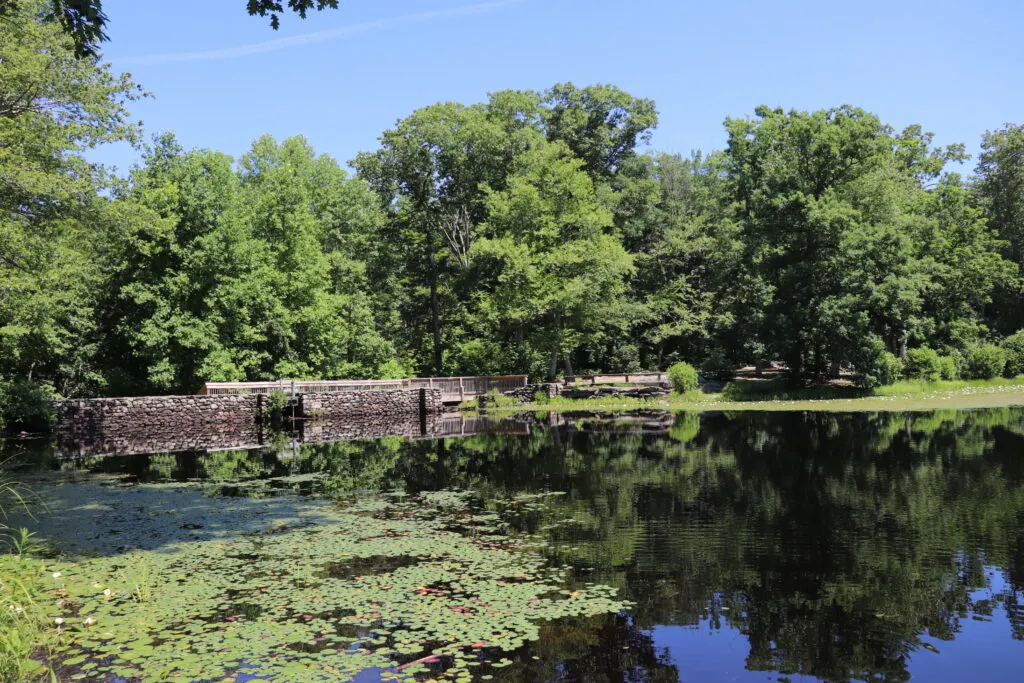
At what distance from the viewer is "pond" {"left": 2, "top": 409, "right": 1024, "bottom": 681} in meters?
7.26

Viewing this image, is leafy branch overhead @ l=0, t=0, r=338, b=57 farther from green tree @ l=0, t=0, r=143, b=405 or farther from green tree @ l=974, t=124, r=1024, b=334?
green tree @ l=974, t=124, r=1024, b=334

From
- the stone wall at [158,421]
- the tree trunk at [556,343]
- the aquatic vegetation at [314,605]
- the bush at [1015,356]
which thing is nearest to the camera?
the aquatic vegetation at [314,605]

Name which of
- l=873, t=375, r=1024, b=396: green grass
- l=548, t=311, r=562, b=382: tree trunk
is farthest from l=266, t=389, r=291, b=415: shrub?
l=873, t=375, r=1024, b=396: green grass

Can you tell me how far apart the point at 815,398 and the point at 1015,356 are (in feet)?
52.0

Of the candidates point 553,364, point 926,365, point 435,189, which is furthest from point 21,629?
point 435,189

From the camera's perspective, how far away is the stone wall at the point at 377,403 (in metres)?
41.7

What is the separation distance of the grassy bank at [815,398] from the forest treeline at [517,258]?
1632 millimetres

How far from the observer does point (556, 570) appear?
1011 centimetres

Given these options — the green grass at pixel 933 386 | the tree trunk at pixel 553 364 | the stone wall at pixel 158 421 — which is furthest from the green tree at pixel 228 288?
the green grass at pixel 933 386

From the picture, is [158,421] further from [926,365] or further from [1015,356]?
[1015,356]

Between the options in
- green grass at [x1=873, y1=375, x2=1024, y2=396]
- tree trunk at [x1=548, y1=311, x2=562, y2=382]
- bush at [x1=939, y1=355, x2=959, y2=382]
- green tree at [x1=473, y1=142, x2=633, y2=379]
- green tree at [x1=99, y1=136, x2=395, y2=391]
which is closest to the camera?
green tree at [x1=99, y1=136, x2=395, y2=391]

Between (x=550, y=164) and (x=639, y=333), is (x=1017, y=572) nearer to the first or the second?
(x=550, y=164)

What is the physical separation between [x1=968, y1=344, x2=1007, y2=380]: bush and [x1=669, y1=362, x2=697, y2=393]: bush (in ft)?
56.4

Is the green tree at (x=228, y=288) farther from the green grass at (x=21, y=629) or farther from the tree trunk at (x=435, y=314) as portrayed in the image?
the green grass at (x=21, y=629)
